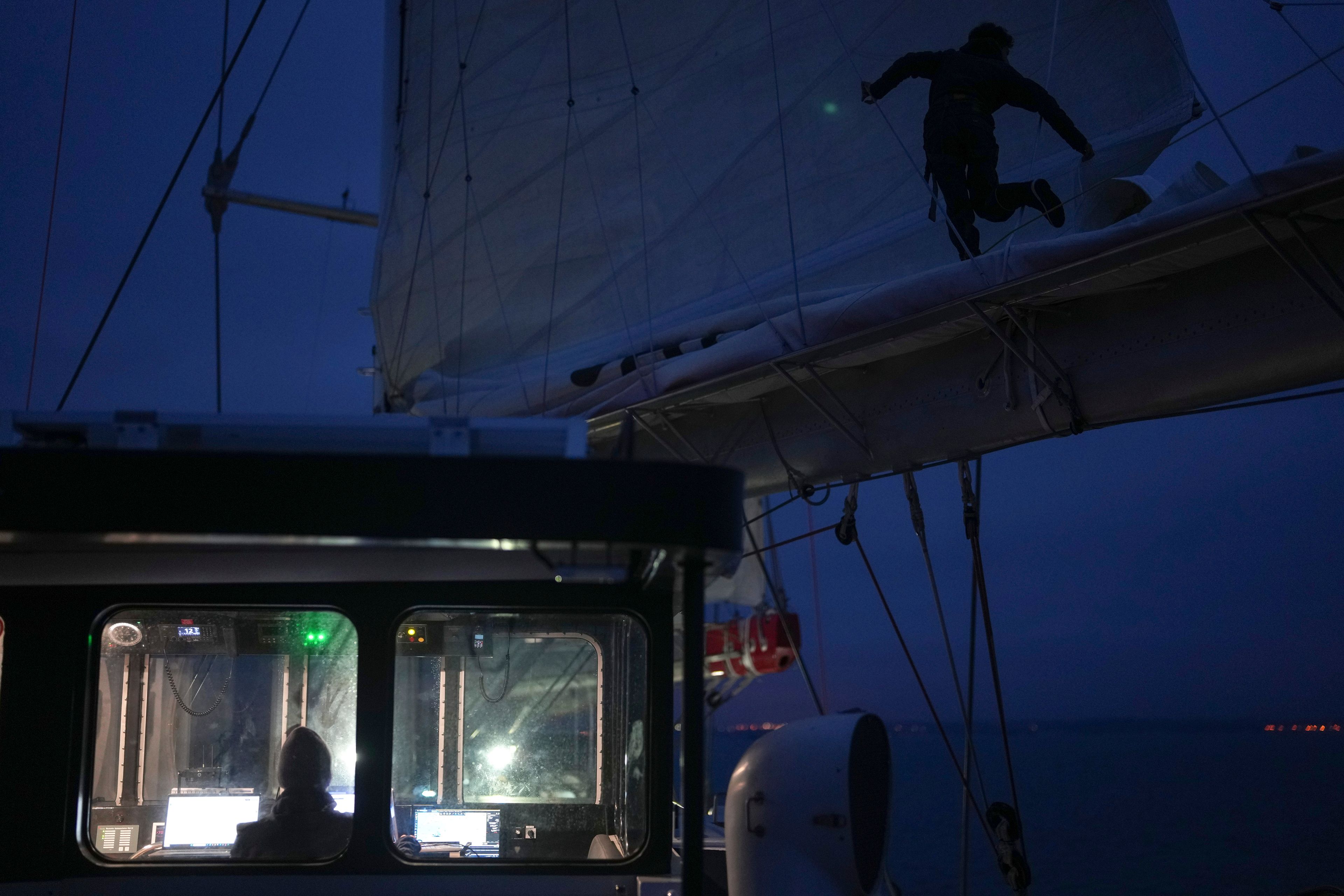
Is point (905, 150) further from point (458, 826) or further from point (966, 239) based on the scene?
point (458, 826)

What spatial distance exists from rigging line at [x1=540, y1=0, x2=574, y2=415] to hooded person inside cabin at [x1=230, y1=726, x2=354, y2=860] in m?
5.33


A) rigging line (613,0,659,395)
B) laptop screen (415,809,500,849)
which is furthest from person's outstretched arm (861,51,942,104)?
laptop screen (415,809,500,849)

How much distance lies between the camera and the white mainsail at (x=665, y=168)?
6.99 m

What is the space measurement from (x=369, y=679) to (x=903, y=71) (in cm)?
440

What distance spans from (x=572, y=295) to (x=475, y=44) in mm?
2580

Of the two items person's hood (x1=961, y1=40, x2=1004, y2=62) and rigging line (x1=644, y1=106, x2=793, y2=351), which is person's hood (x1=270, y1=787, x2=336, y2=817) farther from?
person's hood (x1=961, y1=40, x2=1004, y2=62)

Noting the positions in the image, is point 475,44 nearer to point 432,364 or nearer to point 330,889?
point 432,364

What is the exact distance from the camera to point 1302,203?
4410 millimetres

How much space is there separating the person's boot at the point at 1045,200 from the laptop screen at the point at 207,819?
4.71m

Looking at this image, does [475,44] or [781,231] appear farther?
[475,44]

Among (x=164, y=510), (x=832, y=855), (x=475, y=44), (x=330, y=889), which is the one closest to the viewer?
(x=164, y=510)

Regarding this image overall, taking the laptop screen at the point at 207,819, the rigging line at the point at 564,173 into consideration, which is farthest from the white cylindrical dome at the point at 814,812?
the rigging line at the point at 564,173

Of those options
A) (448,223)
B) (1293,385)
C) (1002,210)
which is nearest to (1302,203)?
(1293,385)

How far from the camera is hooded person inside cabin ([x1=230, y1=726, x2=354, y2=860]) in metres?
4.01
